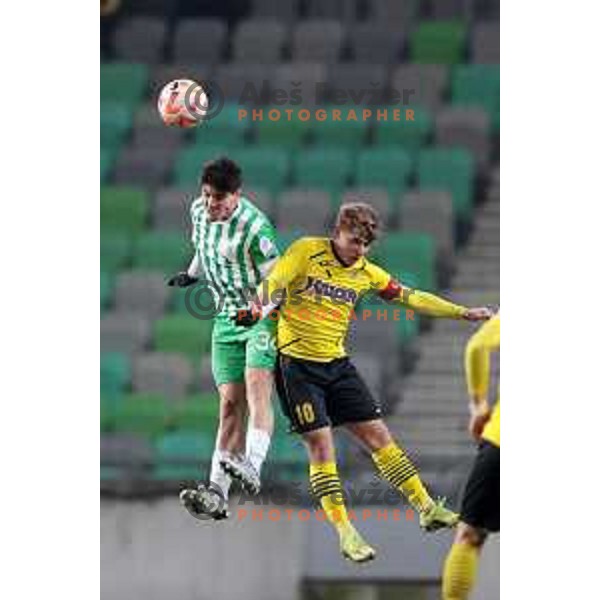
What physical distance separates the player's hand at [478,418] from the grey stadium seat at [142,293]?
113 centimetres

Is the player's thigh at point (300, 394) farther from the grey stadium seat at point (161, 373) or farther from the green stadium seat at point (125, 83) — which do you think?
the green stadium seat at point (125, 83)

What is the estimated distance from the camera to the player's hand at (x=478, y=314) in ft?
26.6

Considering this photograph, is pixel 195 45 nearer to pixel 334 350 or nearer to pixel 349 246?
pixel 349 246

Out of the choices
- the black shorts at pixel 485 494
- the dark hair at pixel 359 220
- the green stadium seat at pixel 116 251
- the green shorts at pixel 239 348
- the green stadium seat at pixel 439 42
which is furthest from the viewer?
the green stadium seat at pixel 116 251

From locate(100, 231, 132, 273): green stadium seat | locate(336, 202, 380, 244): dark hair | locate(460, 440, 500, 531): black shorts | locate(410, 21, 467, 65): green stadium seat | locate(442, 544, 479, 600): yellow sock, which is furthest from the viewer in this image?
locate(100, 231, 132, 273): green stadium seat

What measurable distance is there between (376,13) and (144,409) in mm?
1553

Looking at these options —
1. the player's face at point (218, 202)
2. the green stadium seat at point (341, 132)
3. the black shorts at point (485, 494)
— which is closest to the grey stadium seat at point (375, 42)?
the green stadium seat at point (341, 132)

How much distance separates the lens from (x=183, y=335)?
836 cm

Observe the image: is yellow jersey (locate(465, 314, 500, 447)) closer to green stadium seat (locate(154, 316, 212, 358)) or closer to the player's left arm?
the player's left arm

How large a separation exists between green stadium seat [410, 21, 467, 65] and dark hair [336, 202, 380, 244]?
545mm

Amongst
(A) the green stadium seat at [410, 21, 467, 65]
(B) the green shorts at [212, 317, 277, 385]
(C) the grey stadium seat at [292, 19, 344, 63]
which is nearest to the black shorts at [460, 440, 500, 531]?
(B) the green shorts at [212, 317, 277, 385]

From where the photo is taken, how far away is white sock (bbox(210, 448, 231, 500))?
823cm

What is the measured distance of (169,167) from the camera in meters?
8.39

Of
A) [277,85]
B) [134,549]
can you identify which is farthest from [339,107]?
[134,549]
